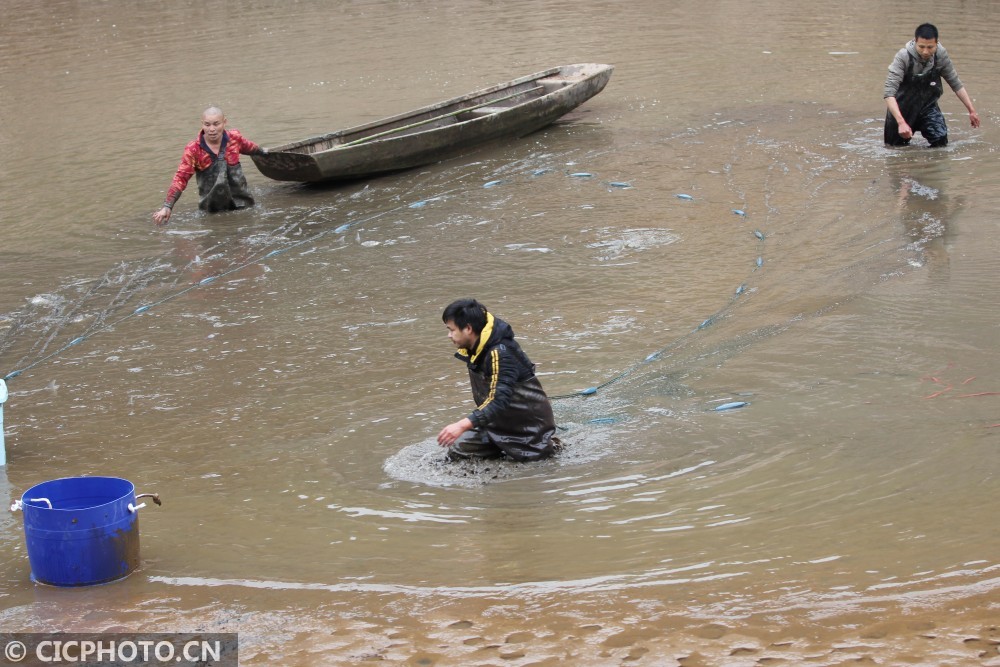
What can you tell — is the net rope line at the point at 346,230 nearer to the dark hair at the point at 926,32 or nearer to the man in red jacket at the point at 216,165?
the man in red jacket at the point at 216,165

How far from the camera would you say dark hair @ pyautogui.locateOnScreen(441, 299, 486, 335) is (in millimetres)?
5395

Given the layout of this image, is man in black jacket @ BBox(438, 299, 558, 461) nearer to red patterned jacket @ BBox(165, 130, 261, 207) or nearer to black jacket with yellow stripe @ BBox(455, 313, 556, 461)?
black jacket with yellow stripe @ BBox(455, 313, 556, 461)

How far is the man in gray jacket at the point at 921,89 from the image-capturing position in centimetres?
1158

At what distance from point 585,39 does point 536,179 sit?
963 centimetres

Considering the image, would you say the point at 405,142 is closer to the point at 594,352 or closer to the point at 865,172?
the point at 865,172

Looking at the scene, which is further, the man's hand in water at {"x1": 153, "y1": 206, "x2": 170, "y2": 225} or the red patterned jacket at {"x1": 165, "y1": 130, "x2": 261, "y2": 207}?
the red patterned jacket at {"x1": 165, "y1": 130, "x2": 261, "y2": 207}

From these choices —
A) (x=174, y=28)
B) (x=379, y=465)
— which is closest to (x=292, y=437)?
(x=379, y=465)

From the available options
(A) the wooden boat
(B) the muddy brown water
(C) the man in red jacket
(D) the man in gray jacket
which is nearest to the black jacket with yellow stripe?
(B) the muddy brown water

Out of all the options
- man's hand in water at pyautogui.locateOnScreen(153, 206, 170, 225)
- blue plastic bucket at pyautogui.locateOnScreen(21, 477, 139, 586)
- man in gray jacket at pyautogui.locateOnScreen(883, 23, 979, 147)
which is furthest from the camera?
man in gray jacket at pyautogui.locateOnScreen(883, 23, 979, 147)

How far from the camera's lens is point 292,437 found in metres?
6.45

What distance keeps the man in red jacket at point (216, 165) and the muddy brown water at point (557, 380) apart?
0.88ft

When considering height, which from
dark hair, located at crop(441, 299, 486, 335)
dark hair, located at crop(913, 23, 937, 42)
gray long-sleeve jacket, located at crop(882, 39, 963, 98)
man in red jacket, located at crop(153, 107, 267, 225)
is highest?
dark hair, located at crop(913, 23, 937, 42)

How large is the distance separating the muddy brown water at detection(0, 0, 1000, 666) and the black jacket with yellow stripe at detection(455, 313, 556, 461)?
0.45ft

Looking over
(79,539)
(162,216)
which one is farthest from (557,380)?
(162,216)
